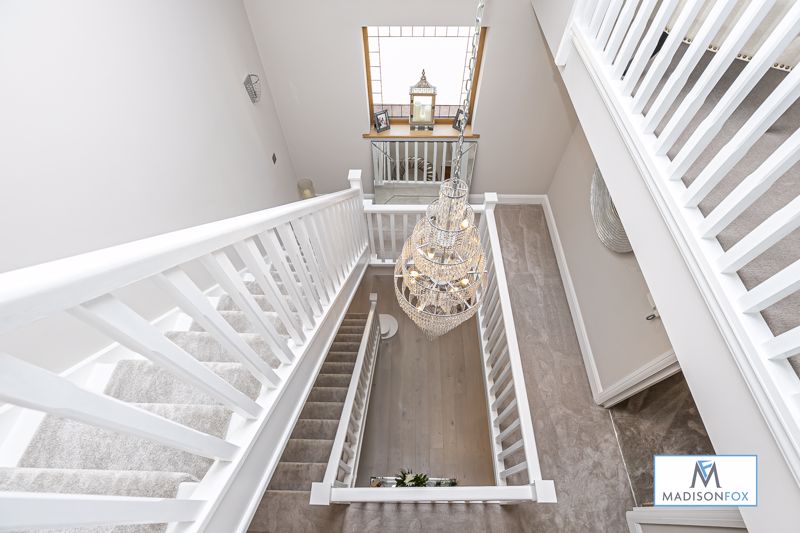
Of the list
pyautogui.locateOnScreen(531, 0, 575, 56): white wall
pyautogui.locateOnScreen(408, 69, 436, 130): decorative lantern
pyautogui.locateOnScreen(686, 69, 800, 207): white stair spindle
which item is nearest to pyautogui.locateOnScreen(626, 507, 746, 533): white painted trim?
pyautogui.locateOnScreen(686, 69, 800, 207): white stair spindle

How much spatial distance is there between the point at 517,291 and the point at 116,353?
10.4ft

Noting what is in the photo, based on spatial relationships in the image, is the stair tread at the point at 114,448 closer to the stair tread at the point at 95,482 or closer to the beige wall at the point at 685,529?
the stair tread at the point at 95,482

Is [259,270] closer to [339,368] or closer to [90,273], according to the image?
[90,273]

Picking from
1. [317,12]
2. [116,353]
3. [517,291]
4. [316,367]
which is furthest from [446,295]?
[317,12]

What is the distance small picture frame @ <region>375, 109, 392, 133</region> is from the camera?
3877 millimetres

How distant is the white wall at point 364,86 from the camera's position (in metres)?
3.02

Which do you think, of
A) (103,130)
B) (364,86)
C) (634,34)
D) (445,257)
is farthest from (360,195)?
(634,34)

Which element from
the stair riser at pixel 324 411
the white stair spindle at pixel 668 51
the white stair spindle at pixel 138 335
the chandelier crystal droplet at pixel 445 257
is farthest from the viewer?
the stair riser at pixel 324 411

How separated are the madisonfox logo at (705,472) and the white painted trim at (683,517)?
74 centimetres

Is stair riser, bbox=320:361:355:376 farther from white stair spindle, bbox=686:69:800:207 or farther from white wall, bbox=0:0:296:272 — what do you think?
white stair spindle, bbox=686:69:800:207

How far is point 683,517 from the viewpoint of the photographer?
6.20 ft

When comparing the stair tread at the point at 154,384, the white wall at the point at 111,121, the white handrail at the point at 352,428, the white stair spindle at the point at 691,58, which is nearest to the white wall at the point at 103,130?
the white wall at the point at 111,121

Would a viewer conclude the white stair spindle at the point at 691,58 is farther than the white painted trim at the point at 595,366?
No

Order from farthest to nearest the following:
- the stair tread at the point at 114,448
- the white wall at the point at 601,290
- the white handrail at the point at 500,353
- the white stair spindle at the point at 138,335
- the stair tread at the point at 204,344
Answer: the white wall at the point at 601,290 < the white handrail at the point at 500,353 < the stair tread at the point at 204,344 < the stair tread at the point at 114,448 < the white stair spindle at the point at 138,335
